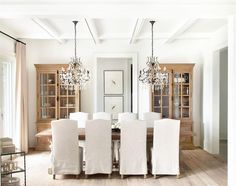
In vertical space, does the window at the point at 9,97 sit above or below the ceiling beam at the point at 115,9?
below

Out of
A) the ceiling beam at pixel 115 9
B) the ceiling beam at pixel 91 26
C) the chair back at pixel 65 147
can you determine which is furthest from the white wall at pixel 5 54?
the ceiling beam at pixel 115 9

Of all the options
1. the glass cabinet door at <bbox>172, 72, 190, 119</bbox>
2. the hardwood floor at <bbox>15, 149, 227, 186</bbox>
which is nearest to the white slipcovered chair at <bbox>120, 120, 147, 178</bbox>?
the hardwood floor at <bbox>15, 149, 227, 186</bbox>

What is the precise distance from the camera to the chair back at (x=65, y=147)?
4801 millimetres

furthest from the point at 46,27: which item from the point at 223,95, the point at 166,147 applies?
the point at 223,95

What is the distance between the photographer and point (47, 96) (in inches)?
285

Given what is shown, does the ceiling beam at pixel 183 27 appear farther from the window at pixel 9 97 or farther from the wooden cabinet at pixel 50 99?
the window at pixel 9 97

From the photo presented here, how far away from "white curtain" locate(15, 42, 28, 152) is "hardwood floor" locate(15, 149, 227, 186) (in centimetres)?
83

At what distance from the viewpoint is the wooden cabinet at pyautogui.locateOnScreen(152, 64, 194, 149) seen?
285 inches

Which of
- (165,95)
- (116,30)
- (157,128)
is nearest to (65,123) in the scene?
(157,128)

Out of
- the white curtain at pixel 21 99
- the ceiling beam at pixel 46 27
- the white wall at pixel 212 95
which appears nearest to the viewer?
the ceiling beam at pixel 46 27

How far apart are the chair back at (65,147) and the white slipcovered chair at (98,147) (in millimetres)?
194

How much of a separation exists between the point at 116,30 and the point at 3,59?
2374mm

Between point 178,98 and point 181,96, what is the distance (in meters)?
0.09

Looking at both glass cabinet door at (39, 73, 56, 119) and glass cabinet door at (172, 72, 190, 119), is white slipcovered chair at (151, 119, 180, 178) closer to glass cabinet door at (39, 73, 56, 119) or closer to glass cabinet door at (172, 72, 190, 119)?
glass cabinet door at (172, 72, 190, 119)
